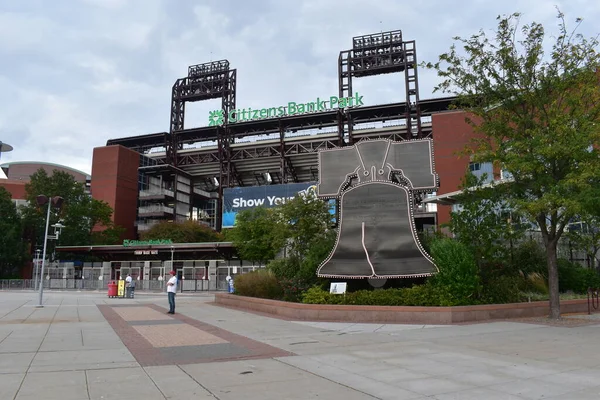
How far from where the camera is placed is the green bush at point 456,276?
1627 centimetres

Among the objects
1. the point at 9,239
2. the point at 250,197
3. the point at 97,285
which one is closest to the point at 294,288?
the point at 97,285

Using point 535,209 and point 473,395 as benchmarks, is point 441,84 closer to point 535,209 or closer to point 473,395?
point 535,209

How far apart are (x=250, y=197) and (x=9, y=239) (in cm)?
3487

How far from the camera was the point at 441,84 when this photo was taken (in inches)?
703

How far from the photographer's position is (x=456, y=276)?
54.3 ft

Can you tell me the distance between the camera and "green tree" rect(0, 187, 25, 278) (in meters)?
59.9

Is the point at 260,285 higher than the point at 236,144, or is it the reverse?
the point at 236,144

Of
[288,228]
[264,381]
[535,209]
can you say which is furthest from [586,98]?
[264,381]

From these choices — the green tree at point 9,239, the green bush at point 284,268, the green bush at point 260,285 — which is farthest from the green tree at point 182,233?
the green bush at point 284,268

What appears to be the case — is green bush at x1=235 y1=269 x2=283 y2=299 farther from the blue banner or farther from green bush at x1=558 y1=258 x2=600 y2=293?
the blue banner

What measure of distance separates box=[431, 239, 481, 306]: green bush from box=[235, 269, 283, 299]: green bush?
726cm

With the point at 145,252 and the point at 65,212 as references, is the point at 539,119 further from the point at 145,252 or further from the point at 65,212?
the point at 65,212

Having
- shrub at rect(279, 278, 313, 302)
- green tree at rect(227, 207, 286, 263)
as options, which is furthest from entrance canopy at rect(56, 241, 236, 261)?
shrub at rect(279, 278, 313, 302)

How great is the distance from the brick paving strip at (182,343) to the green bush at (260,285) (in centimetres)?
519
